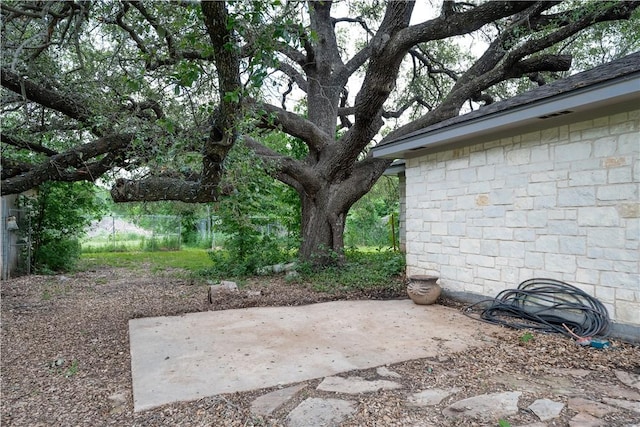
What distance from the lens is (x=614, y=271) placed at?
381 cm

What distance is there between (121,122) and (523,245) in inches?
195

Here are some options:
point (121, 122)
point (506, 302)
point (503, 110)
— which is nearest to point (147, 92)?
point (121, 122)

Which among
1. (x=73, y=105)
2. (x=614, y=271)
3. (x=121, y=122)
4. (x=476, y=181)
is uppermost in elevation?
(x=73, y=105)

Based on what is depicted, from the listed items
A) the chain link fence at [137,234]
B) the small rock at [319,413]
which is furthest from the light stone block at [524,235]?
the chain link fence at [137,234]

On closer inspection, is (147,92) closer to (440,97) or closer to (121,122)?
(121,122)

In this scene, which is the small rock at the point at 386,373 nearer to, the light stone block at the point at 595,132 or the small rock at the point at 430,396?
the small rock at the point at 430,396

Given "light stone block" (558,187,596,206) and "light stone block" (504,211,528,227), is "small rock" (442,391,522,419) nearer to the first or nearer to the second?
"light stone block" (558,187,596,206)

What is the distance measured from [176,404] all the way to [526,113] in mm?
4231

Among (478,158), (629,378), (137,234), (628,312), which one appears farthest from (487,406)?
(137,234)

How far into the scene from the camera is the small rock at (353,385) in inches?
107

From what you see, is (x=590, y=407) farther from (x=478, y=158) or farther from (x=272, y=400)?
(x=478, y=158)

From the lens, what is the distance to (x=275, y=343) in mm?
3822

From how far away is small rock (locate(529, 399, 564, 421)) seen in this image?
7.57 feet

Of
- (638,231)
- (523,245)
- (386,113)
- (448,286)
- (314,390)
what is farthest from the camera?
(386,113)
